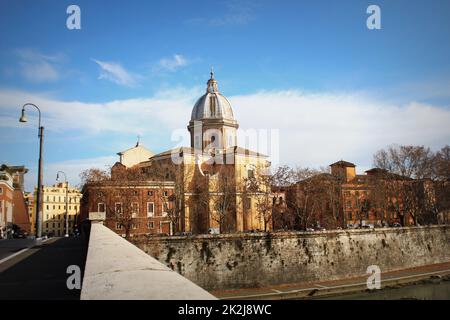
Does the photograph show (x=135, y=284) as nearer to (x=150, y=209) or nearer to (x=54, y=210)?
(x=150, y=209)

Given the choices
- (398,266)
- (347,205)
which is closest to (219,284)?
(398,266)

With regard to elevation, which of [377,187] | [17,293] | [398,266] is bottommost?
[398,266]

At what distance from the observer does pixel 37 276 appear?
8062 millimetres

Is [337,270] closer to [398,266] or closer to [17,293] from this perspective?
[398,266]

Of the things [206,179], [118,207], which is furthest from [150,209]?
[118,207]

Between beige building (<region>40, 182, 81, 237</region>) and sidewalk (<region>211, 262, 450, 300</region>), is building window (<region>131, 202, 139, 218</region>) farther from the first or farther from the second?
beige building (<region>40, 182, 81, 237</region>)

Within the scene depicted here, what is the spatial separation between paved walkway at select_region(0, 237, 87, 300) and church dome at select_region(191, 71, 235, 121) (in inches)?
1783

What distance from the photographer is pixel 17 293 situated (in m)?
6.34

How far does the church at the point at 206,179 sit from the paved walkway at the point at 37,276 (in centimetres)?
2513

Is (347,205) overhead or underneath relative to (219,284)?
overhead

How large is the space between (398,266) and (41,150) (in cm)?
2991

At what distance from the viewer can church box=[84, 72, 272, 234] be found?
41281 mm

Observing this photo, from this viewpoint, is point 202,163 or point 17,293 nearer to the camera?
point 17,293

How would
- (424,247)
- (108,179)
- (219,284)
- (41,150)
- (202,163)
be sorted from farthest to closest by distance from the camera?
(202,163) < (108,179) < (424,247) < (219,284) < (41,150)
